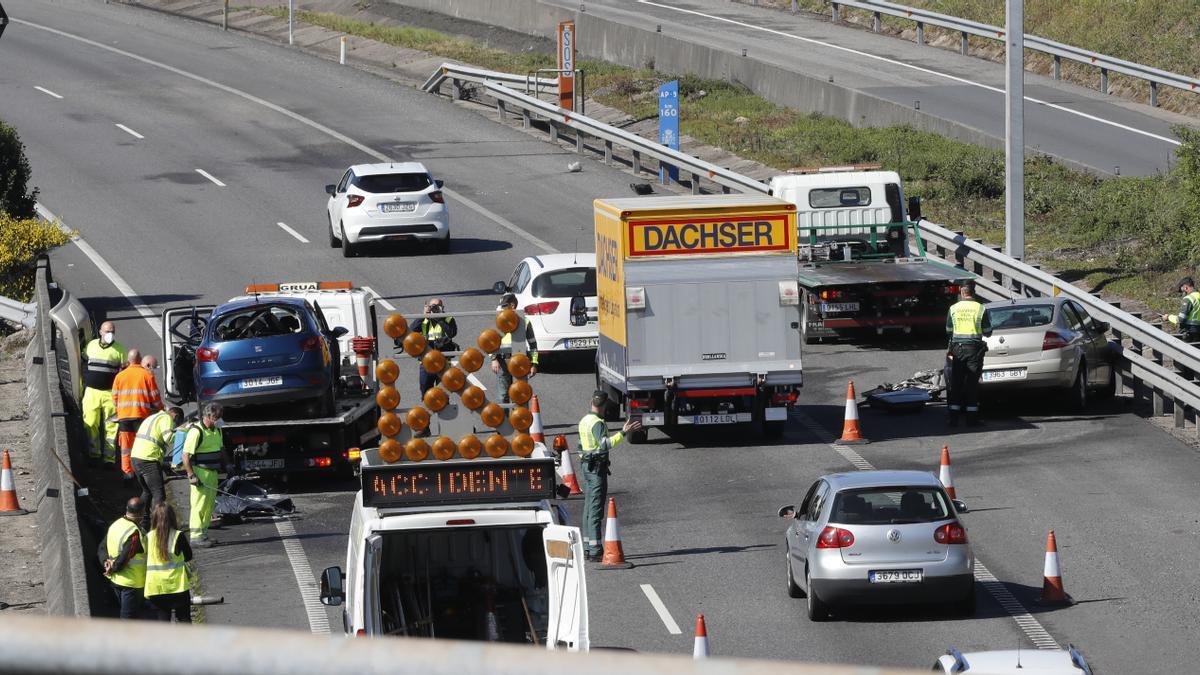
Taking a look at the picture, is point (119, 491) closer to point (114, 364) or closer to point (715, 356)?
point (114, 364)

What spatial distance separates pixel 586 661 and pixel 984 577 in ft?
49.0

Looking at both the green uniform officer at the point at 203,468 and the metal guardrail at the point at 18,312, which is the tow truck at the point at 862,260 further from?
the metal guardrail at the point at 18,312

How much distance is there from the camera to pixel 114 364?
22609 millimetres

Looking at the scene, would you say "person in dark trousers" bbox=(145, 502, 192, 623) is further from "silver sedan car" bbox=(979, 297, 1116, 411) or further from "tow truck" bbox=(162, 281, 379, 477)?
"silver sedan car" bbox=(979, 297, 1116, 411)

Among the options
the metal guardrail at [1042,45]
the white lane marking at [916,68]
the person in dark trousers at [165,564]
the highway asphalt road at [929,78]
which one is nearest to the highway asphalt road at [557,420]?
the person in dark trousers at [165,564]

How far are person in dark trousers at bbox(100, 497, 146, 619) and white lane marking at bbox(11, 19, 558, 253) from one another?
20047 millimetres

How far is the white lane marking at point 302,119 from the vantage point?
36.6 m

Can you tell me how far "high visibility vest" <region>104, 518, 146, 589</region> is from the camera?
1450cm

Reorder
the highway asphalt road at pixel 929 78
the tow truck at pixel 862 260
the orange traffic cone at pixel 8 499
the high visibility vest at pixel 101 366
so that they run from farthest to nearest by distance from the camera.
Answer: the highway asphalt road at pixel 929 78 < the tow truck at pixel 862 260 < the high visibility vest at pixel 101 366 < the orange traffic cone at pixel 8 499

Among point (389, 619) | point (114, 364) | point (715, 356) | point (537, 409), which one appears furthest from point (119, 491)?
point (389, 619)

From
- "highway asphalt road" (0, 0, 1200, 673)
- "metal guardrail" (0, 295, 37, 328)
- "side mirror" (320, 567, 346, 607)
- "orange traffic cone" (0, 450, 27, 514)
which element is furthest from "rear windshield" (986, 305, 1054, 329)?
"metal guardrail" (0, 295, 37, 328)

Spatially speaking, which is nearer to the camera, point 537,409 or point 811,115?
point 537,409

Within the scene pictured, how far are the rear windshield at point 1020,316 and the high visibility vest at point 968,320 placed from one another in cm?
102

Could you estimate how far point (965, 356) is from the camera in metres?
22.8
